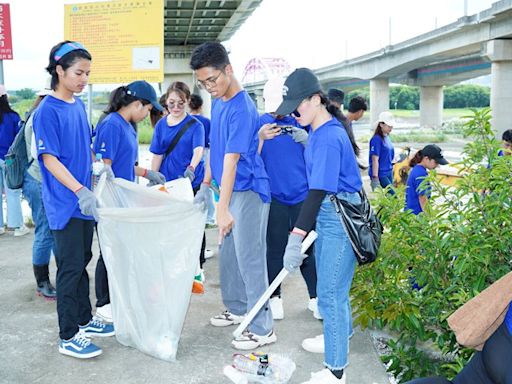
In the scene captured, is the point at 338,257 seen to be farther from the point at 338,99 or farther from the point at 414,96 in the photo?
the point at 414,96

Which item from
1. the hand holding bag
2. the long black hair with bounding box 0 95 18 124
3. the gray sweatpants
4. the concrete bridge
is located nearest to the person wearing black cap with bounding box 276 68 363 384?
the gray sweatpants

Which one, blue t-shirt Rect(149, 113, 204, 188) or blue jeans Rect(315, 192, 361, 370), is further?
blue t-shirt Rect(149, 113, 204, 188)

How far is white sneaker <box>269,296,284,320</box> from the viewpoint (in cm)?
338

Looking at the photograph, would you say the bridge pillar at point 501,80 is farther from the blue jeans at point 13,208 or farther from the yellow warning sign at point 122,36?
the blue jeans at point 13,208

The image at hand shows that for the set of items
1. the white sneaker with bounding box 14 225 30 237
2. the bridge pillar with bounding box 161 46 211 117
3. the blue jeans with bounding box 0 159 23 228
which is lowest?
the white sneaker with bounding box 14 225 30 237

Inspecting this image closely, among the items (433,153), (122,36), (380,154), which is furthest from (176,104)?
(380,154)

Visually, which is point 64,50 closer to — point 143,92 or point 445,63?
point 143,92

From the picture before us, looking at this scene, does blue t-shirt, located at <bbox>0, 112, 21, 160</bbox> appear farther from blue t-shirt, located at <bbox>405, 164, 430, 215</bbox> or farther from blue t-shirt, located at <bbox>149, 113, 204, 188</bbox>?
blue t-shirt, located at <bbox>405, 164, 430, 215</bbox>

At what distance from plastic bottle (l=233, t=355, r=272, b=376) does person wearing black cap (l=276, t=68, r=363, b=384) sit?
22 cm

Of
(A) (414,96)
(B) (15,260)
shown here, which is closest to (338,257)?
(B) (15,260)

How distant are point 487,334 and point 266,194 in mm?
1439

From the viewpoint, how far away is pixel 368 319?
2943 millimetres

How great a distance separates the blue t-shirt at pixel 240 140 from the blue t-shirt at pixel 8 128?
10.2 feet

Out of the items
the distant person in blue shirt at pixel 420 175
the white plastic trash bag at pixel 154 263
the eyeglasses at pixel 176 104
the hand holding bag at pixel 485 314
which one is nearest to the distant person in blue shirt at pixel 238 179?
the white plastic trash bag at pixel 154 263
